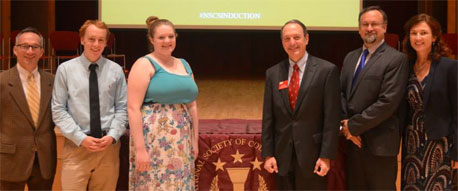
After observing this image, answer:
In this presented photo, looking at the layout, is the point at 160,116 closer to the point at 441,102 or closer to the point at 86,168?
the point at 86,168

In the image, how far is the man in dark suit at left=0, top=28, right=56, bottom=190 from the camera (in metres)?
2.67

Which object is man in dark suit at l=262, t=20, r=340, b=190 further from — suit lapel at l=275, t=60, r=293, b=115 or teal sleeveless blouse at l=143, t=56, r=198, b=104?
teal sleeveless blouse at l=143, t=56, r=198, b=104

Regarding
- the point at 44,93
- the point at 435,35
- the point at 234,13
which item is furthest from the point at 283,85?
the point at 234,13

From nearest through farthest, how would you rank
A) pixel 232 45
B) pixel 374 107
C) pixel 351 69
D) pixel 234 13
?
pixel 374 107, pixel 351 69, pixel 234 13, pixel 232 45

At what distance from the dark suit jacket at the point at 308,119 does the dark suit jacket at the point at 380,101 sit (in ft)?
0.48

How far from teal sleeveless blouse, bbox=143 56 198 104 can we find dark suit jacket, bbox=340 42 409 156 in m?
0.95

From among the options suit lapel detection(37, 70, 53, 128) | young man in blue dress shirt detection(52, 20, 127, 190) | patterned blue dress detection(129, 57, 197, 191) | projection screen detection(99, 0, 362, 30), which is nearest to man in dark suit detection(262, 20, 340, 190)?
patterned blue dress detection(129, 57, 197, 191)

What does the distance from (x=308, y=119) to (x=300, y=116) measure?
0.05 meters

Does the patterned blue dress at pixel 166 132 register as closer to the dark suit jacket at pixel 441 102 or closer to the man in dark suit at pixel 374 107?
the man in dark suit at pixel 374 107

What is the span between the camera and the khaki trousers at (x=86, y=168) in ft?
8.61

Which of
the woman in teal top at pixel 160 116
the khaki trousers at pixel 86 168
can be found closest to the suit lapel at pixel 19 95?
the khaki trousers at pixel 86 168

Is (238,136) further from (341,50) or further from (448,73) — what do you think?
(341,50)

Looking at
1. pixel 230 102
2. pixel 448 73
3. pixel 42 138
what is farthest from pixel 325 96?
pixel 230 102

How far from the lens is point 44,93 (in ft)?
8.95
